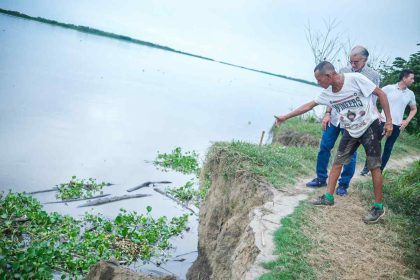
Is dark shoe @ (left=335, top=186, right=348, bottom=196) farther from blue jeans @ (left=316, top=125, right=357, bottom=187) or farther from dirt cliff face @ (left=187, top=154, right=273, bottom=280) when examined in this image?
dirt cliff face @ (left=187, top=154, right=273, bottom=280)

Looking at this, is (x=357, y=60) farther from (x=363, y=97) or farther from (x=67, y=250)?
(x=67, y=250)

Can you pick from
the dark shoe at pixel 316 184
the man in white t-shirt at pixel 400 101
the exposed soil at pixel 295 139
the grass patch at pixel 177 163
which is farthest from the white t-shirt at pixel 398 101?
the grass patch at pixel 177 163

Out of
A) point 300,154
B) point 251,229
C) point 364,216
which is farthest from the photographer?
point 300,154

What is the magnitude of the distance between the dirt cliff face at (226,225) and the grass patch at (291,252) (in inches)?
13.4

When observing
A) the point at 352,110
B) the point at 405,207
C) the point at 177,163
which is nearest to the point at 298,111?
the point at 352,110

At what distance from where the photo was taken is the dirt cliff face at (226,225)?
441 cm

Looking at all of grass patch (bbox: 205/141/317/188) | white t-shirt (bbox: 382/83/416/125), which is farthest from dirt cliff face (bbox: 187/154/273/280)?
white t-shirt (bbox: 382/83/416/125)

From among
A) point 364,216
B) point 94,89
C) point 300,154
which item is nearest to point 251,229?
point 364,216

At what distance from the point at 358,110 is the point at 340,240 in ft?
6.11

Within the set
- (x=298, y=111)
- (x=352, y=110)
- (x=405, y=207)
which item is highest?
(x=352, y=110)

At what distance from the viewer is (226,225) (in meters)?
6.04

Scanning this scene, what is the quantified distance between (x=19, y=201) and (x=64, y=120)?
32.5 feet

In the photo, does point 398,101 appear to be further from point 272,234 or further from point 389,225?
point 272,234

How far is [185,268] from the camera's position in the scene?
730cm
